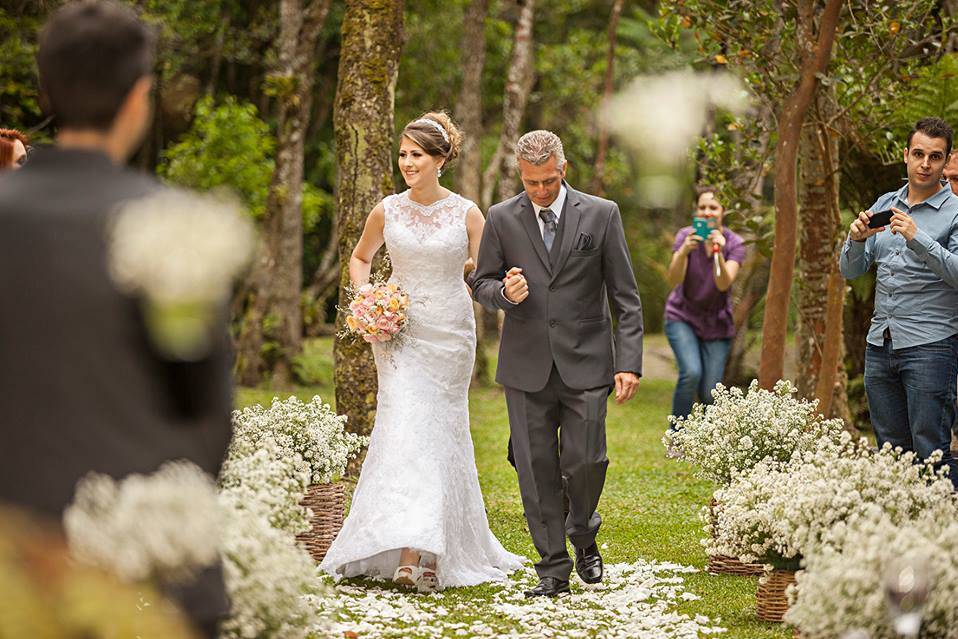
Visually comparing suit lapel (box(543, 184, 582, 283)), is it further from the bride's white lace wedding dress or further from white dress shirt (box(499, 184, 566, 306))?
the bride's white lace wedding dress

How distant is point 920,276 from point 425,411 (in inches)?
114

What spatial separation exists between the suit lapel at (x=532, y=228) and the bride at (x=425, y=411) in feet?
2.34

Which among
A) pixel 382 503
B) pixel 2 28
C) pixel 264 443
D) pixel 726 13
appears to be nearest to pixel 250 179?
pixel 2 28

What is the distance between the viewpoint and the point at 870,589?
4363 millimetres

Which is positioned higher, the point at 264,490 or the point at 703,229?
the point at 703,229

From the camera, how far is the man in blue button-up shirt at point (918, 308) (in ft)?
22.5

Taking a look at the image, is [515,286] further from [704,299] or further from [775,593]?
[704,299]

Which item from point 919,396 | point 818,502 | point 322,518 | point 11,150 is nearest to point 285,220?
point 322,518

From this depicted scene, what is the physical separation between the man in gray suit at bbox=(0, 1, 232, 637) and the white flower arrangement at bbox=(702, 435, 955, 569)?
9.65 ft

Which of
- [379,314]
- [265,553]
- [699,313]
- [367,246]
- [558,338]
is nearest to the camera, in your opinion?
[265,553]

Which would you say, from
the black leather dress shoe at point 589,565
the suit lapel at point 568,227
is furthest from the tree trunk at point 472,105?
the suit lapel at point 568,227

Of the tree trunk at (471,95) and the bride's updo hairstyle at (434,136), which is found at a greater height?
the tree trunk at (471,95)

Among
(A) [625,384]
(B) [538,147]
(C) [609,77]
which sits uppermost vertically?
(C) [609,77]

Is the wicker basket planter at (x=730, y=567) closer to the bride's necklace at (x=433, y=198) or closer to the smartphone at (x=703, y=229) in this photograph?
the bride's necklace at (x=433, y=198)
